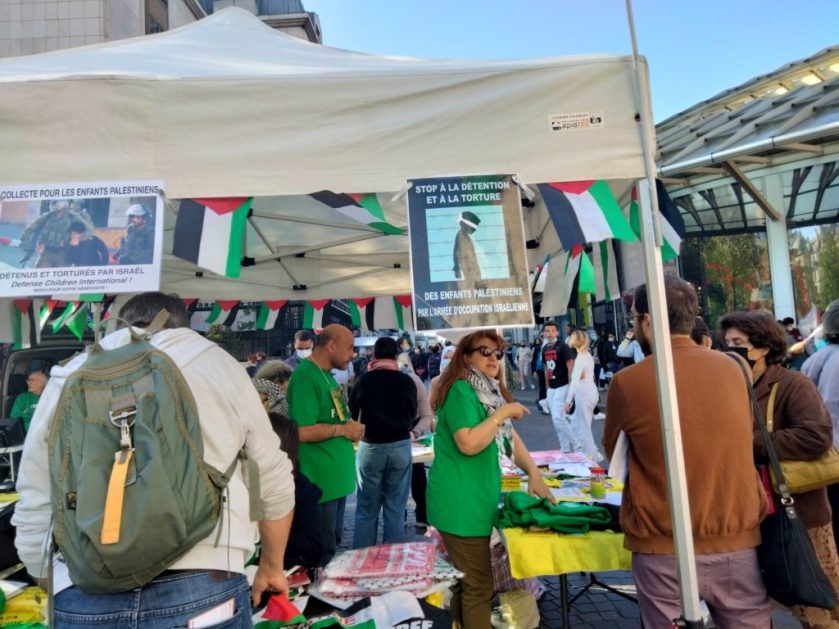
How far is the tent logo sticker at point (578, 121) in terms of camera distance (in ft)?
6.30

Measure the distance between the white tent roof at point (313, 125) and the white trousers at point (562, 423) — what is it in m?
6.67

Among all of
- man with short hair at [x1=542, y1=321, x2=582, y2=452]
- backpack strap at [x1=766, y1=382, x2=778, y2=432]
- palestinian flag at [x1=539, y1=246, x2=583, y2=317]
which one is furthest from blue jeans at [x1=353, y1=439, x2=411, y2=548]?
man with short hair at [x1=542, y1=321, x2=582, y2=452]

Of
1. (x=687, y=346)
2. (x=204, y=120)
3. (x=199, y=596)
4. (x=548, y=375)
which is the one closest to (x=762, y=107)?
(x=548, y=375)

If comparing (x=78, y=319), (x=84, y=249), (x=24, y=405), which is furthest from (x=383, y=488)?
(x=24, y=405)

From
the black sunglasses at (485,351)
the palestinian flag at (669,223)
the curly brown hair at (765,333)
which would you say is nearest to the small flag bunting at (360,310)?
the black sunglasses at (485,351)

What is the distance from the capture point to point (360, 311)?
21.1 ft

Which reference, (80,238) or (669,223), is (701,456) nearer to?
(669,223)

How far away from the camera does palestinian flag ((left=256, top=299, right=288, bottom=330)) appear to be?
19.4ft

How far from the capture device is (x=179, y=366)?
1536 mm

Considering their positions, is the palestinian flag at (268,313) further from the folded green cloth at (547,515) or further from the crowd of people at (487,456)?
the folded green cloth at (547,515)

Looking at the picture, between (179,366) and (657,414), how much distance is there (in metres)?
1.62

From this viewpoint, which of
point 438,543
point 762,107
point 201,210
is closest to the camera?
point 201,210

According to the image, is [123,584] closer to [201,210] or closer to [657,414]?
[201,210]

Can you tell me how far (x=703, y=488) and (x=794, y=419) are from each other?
78cm
